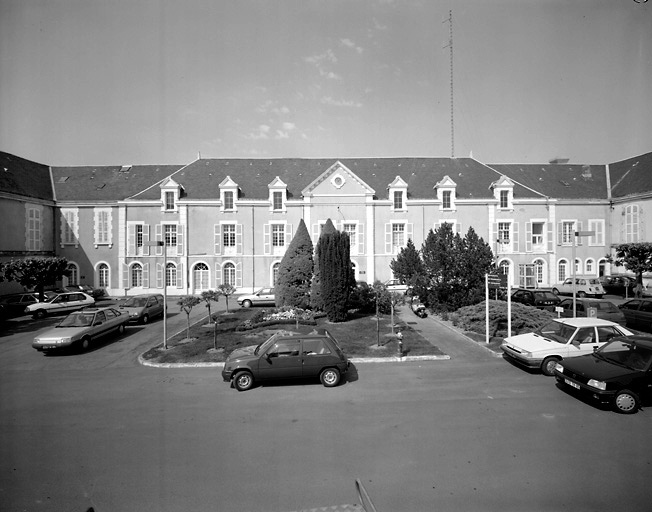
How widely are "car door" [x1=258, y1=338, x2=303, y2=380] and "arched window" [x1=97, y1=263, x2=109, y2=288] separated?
3117 cm

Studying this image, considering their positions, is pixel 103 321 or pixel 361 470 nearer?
pixel 361 470

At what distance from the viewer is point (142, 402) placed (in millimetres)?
9148

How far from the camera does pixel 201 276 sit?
34438 millimetres

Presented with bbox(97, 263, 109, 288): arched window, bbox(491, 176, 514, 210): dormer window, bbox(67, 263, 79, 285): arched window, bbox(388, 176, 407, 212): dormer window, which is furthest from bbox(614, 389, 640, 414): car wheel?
bbox(67, 263, 79, 285): arched window

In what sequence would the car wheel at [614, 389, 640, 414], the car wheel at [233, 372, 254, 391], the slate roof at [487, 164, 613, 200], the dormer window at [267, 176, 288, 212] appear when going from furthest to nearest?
the slate roof at [487, 164, 613, 200] < the dormer window at [267, 176, 288, 212] < the car wheel at [233, 372, 254, 391] < the car wheel at [614, 389, 640, 414]

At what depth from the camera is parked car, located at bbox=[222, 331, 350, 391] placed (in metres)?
9.95

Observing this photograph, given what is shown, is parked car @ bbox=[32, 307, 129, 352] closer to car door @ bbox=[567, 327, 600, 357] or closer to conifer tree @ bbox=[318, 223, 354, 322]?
conifer tree @ bbox=[318, 223, 354, 322]

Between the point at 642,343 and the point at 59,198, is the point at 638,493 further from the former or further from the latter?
the point at 59,198

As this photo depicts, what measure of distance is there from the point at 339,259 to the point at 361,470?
537 inches

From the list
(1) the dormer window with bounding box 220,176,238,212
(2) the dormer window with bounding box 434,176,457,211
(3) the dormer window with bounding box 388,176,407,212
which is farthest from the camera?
(2) the dormer window with bounding box 434,176,457,211

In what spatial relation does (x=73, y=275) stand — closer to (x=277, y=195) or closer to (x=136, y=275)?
(x=136, y=275)

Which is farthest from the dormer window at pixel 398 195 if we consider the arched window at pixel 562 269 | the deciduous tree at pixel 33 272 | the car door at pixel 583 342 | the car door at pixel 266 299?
the deciduous tree at pixel 33 272

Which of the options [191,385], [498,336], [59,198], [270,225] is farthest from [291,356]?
[59,198]

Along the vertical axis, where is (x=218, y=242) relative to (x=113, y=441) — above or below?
above
